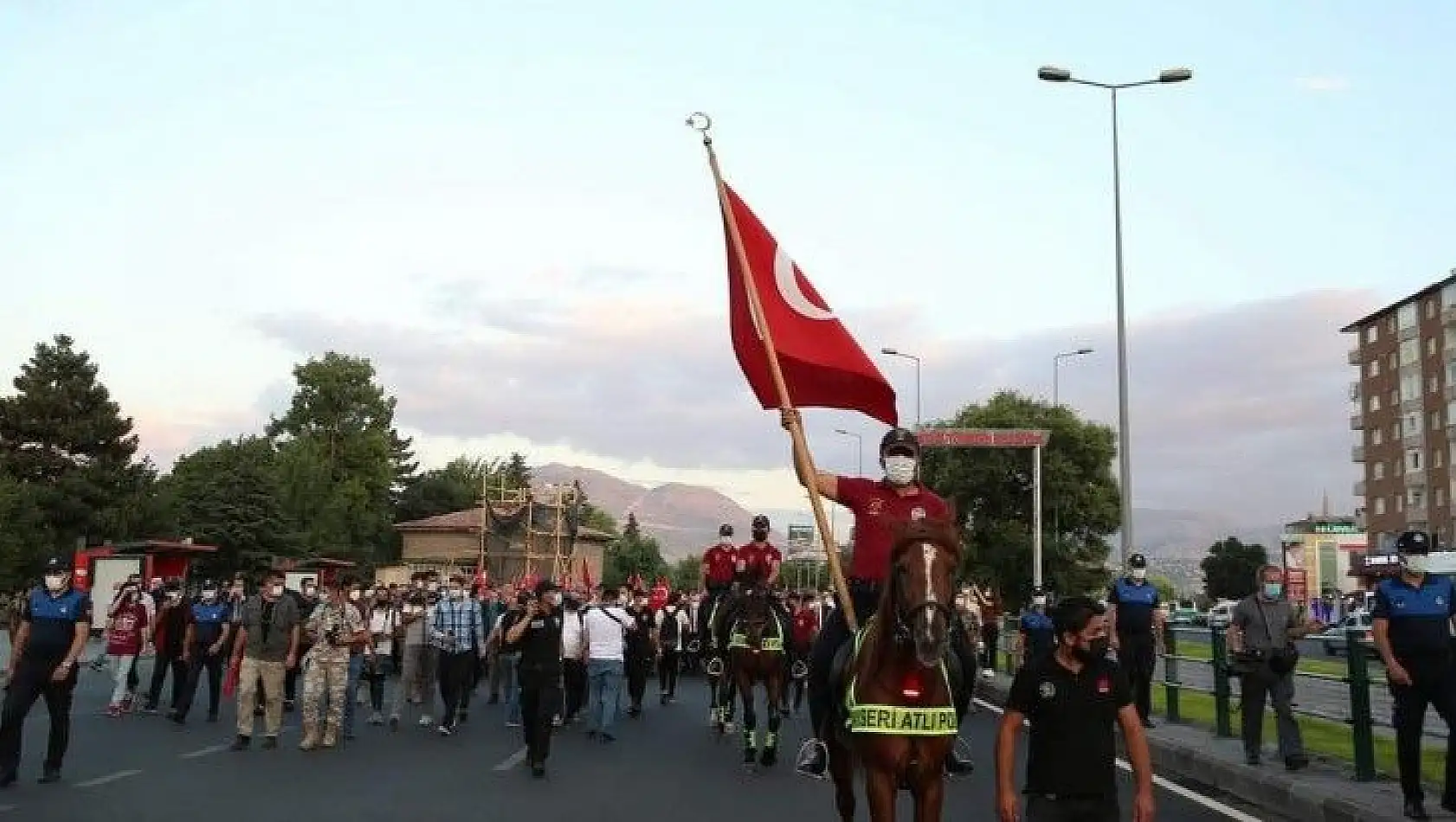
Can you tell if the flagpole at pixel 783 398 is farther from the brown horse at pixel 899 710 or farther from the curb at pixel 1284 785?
the curb at pixel 1284 785

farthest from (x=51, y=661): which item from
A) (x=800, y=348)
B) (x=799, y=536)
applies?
(x=799, y=536)

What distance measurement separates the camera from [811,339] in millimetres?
10594

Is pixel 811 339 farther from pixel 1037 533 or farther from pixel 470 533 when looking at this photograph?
pixel 470 533

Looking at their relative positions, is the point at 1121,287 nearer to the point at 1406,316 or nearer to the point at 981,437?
the point at 981,437

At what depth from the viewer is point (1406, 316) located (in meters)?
95.6

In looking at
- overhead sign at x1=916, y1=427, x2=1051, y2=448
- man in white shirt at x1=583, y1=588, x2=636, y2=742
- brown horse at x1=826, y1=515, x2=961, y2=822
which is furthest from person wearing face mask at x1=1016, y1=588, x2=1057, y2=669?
overhead sign at x1=916, y1=427, x2=1051, y2=448

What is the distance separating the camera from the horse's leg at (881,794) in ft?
23.1

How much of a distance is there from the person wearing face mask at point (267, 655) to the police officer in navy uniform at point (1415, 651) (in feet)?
37.7

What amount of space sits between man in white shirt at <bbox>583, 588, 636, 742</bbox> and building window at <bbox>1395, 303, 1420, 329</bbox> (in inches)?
3471

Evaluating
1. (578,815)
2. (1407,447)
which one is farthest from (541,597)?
(1407,447)

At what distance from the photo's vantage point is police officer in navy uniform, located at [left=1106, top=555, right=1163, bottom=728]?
1692cm

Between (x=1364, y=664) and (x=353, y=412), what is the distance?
98.2 meters

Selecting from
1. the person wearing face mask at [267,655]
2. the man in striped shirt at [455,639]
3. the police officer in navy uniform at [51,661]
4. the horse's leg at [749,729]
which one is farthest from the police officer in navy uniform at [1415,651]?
the man in striped shirt at [455,639]

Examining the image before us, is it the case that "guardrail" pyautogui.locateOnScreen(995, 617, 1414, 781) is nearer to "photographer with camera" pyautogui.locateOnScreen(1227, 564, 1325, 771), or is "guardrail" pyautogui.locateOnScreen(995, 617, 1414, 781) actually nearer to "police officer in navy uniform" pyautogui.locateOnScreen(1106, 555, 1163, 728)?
"photographer with camera" pyautogui.locateOnScreen(1227, 564, 1325, 771)
